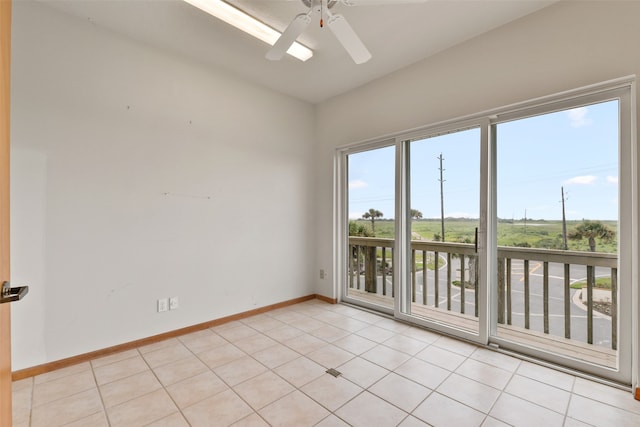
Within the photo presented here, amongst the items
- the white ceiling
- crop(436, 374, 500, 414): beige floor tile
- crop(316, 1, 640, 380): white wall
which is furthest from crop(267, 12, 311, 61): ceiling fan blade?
crop(436, 374, 500, 414): beige floor tile

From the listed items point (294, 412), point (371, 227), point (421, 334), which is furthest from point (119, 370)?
point (371, 227)

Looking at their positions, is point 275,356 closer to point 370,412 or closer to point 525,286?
point 370,412

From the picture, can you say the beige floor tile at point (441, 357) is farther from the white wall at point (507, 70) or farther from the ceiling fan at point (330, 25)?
the ceiling fan at point (330, 25)

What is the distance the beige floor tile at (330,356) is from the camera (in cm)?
233

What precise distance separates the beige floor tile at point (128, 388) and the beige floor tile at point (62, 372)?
1.27ft

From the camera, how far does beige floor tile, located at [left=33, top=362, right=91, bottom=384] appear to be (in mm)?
2098

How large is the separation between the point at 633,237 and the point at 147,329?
12.9 feet

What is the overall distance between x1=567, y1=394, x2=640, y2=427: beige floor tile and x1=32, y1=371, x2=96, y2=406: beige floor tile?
10.5 ft

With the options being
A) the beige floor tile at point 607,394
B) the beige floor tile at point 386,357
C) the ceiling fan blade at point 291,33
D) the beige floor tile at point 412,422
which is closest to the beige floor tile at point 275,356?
the beige floor tile at point 386,357

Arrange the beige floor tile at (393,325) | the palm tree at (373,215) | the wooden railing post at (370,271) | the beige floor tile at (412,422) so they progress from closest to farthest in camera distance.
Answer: the beige floor tile at (412,422) → the beige floor tile at (393,325) → the palm tree at (373,215) → the wooden railing post at (370,271)

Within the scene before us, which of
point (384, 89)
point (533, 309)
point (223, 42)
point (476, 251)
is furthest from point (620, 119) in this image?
point (223, 42)

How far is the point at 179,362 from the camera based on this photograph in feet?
7.69

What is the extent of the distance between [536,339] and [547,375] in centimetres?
43

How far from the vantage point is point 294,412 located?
1.76 meters
